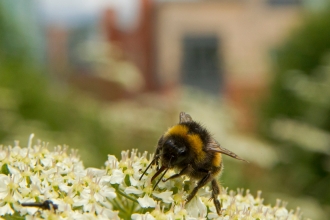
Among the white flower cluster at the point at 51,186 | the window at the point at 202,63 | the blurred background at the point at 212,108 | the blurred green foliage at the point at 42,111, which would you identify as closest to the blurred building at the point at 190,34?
the window at the point at 202,63

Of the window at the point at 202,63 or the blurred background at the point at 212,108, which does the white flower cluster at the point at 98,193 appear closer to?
the blurred background at the point at 212,108

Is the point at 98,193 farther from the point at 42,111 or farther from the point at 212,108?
the point at 42,111

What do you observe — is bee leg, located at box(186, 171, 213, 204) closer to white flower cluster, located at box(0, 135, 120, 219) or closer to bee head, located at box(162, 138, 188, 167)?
bee head, located at box(162, 138, 188, 167)

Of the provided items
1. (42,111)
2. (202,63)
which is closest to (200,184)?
(42,111)

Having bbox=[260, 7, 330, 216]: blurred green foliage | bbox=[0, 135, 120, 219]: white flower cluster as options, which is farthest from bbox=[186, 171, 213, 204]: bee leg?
bbox=[260, 7, 330, 216]: blurred green foliage

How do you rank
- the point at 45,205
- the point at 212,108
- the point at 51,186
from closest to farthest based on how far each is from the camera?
the point at 45,205 < the point at 51,186 < the point at 212,108

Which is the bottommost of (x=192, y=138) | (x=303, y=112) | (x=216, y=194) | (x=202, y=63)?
(x=202, y=63)
